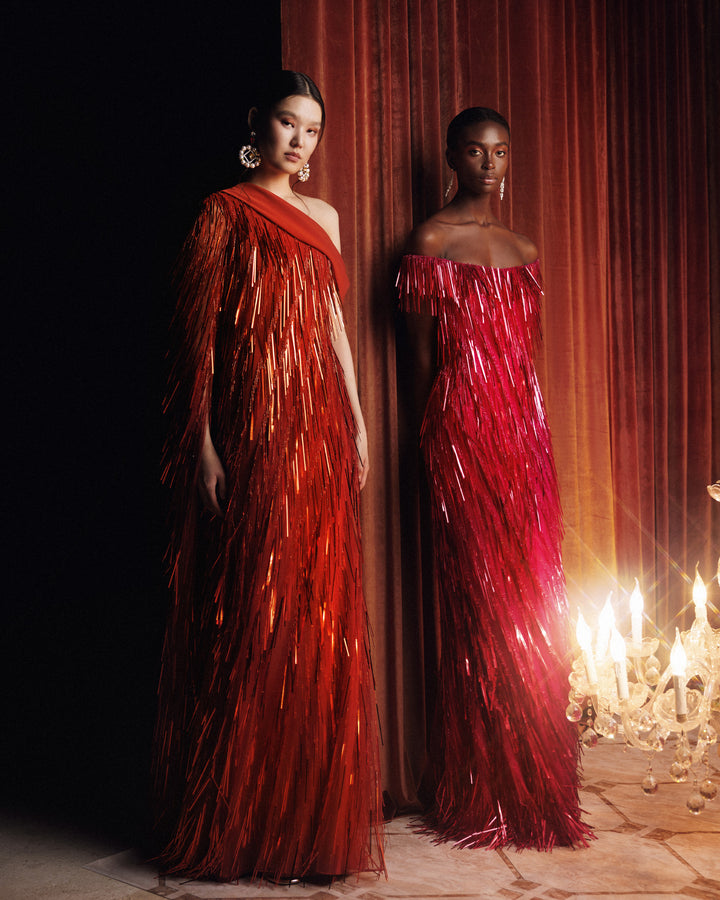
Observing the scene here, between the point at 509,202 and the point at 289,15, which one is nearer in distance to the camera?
the point at 289,15

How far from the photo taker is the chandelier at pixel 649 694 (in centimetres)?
160

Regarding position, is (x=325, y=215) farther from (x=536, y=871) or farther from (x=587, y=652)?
(x=536, y=871)

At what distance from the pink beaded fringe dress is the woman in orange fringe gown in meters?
0.28

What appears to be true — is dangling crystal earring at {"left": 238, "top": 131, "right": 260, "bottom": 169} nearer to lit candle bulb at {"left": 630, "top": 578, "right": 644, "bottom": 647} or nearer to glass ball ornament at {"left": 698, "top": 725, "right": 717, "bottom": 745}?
lit candle bulb at {"left": 630, "top": 578, "right": 644, "bottom": 647}

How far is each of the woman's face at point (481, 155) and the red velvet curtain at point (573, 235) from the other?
22cm

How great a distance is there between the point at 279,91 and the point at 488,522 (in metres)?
1.04

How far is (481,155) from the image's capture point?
219cm

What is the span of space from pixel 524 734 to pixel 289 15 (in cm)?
174

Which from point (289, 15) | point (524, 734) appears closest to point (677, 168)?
point (289, 15)

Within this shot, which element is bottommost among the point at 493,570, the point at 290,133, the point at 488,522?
the point at 493,570

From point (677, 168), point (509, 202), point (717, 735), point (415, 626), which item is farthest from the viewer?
point (677, 168)

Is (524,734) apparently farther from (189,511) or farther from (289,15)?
(289,15)

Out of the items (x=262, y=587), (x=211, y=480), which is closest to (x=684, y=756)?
(x=262, y=587)

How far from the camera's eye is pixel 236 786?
A: 1.77 meters
